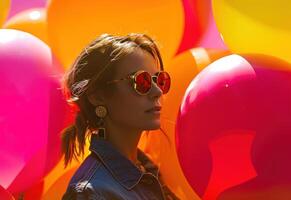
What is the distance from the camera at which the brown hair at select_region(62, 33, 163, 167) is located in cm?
126

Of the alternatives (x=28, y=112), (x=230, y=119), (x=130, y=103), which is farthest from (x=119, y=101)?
(x=28, y=112)

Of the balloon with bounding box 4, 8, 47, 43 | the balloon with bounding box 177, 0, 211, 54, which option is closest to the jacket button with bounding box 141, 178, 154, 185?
the balloon with bounding box 177, 0, 211, 54

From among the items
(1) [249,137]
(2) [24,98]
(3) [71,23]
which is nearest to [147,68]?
(1) [249,137]

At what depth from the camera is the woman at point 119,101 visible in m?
1.23

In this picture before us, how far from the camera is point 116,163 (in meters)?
1.21

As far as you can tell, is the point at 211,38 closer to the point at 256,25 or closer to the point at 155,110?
the point at 256,25

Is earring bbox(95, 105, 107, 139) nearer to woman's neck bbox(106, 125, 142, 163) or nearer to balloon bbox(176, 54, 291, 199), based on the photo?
woman's neck bbox(106, 125, 142, 163)

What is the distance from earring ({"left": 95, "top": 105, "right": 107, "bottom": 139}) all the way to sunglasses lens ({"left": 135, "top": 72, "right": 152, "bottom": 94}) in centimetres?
10

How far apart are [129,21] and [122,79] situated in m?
0.89

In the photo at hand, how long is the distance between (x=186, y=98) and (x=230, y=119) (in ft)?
0.67

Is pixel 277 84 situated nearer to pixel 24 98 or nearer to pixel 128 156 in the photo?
pixel 128 156

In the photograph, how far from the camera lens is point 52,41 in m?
2.21

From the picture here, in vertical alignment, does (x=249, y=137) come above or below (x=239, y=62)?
below

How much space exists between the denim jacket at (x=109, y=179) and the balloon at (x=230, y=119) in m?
0.48
